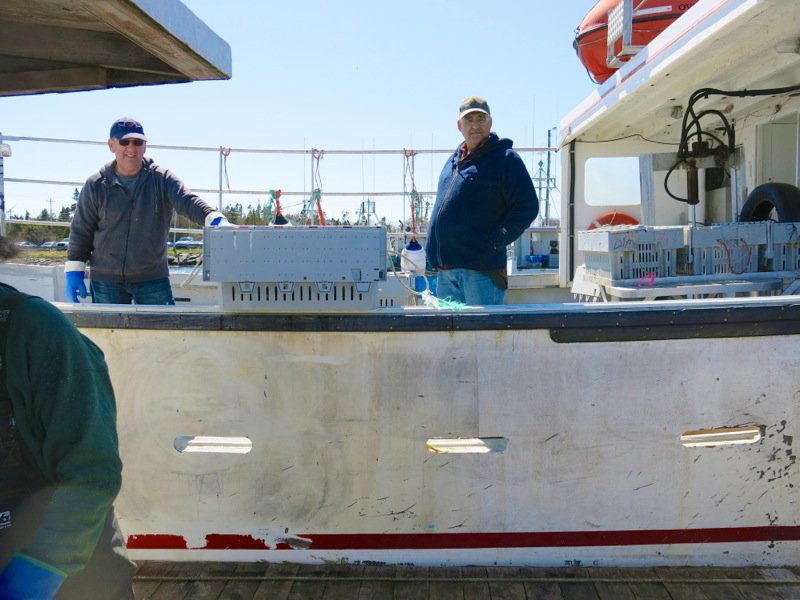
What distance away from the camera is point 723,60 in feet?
14.2

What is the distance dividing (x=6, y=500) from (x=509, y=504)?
6.43 ft

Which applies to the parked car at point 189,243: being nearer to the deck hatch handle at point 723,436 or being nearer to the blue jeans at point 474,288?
the blue jeans at point 474,288

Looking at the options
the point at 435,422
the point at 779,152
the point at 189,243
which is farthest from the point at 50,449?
the point at 779,152

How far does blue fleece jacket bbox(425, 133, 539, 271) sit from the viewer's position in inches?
143

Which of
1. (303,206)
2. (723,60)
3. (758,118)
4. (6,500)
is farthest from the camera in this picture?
(303,206)

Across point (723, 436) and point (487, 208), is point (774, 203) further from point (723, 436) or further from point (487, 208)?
point (723, 436)

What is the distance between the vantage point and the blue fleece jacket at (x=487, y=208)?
11.9ft

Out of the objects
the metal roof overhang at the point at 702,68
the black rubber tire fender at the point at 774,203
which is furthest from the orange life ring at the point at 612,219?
the black rubber tire fender at the point at 774,203

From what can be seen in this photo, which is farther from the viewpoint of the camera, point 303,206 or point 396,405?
point 303,206

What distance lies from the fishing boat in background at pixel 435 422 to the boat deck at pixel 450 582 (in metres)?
0.06

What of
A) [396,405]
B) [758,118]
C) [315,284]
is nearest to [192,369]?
[315,284]

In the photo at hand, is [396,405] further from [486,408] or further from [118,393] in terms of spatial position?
[118,393]

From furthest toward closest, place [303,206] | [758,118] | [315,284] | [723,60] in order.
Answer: [303,206] → [758,118] → [723,60] → [315,284]

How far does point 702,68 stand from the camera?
4492mm
